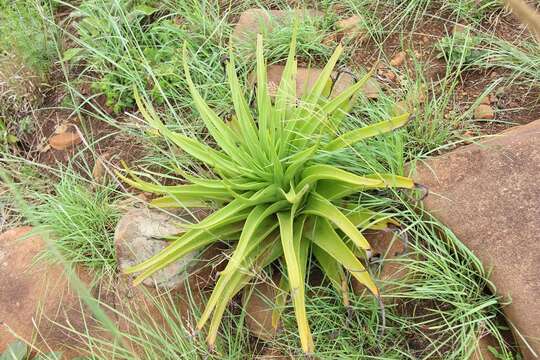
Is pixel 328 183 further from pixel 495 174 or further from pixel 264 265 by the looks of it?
pixel 495 174

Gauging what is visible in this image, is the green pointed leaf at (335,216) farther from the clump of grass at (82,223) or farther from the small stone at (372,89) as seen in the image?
the clump of grass at (82,223)

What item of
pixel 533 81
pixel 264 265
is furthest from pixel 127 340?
pixel 533 81

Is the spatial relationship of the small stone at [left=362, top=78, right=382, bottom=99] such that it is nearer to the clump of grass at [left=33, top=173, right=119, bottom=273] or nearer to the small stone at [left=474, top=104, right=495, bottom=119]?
the small stone at [left=474, top=104, right=495, bottom=119]

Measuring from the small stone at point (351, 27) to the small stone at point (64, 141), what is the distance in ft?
4.76

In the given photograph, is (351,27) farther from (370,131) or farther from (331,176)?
(331,176)

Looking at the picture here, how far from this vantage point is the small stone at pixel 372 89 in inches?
90.3

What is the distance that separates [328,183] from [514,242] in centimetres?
63

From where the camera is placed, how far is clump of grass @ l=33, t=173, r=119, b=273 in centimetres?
230

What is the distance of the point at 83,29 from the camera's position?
292cm

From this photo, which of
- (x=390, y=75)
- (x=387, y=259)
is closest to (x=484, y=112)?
(x=390, y=75)

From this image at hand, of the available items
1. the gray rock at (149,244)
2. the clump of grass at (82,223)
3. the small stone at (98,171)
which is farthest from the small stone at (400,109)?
the small stone at (98,171)

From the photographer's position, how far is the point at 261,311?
2.03 meters

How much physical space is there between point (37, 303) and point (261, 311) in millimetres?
982

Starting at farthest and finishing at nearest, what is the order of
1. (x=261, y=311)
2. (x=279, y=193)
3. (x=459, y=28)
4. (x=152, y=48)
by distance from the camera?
(x=152, y=48) → (x=459, y=28) → (x=261, y=311) → (x=279, y=193)
